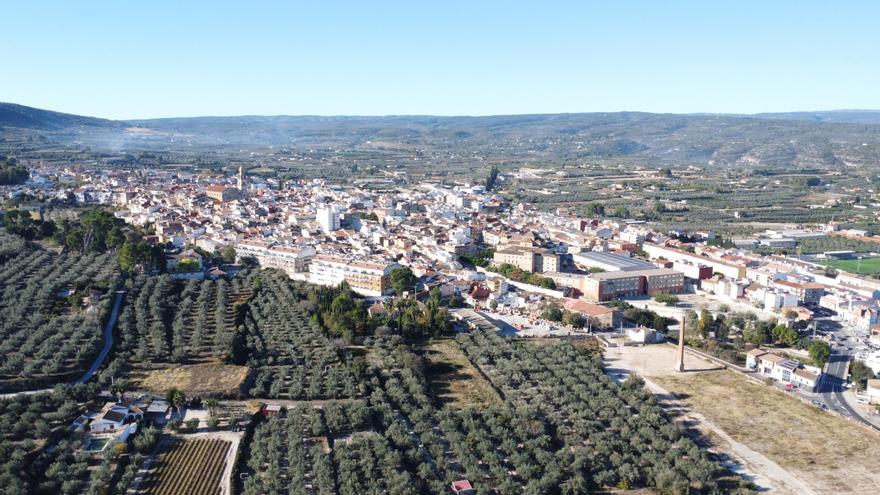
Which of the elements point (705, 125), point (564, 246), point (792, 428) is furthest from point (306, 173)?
point (705, 125)

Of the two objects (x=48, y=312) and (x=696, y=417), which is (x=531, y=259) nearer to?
(x=696, y=417)

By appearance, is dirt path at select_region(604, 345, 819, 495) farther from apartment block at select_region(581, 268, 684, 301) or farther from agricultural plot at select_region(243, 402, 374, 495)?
agricultural plot at select_region(243, 402, 374, 495)

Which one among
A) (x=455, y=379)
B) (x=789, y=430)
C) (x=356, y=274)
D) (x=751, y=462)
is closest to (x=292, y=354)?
(x=455, y=379)

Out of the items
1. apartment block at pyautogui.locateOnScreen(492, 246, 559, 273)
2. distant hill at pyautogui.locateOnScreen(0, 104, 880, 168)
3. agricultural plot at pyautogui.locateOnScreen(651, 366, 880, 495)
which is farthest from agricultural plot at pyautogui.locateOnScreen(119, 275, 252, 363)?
distant hill at pyautogui.locateOnScreen(0, 104, 880, 168)

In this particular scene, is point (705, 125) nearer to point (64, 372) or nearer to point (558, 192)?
point (558, 192)

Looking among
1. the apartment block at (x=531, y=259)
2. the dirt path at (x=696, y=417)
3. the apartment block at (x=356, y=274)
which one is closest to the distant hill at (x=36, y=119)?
the apartment block at (x=356, y=274)

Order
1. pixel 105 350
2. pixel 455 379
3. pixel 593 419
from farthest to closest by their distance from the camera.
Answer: pixel 105 350 → pixel 455 379 → pixel 593 419
